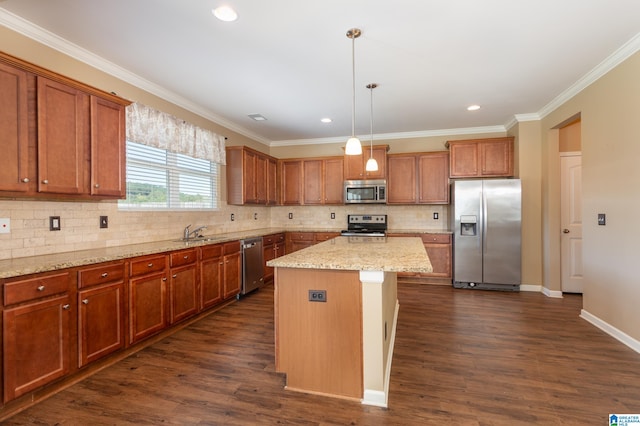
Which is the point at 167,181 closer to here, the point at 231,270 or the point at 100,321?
the point at 231,270

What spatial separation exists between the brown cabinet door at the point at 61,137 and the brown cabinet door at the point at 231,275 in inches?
70.9

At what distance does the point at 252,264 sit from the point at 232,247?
58 centimetres

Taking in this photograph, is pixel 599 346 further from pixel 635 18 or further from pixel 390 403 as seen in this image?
pixel 635 18

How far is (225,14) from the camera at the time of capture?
2.18 m

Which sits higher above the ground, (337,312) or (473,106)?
(473,106)

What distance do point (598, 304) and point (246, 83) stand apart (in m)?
4.44

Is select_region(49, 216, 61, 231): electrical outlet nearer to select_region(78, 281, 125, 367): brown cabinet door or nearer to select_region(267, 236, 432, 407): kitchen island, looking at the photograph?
select_region(78, 281, 125, 367): brown cabinet door

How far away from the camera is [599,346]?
9.00ft

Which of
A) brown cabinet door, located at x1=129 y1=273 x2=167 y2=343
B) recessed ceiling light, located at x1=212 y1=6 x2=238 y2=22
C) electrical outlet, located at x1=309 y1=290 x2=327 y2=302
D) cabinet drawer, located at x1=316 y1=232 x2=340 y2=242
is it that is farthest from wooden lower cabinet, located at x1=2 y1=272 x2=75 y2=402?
cabinet drawer, located at x1=316 y1=232 x2=340 y2=242

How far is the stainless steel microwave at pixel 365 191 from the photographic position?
5.41 meters

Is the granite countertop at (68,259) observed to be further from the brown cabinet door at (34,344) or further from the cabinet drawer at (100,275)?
the brown cabinet door at (34,344)

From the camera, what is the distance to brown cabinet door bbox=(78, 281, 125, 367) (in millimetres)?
2201

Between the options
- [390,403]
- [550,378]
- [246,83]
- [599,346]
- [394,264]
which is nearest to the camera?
[394,264]

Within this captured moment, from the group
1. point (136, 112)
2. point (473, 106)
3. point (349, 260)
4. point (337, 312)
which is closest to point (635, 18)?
point (473, 106)
